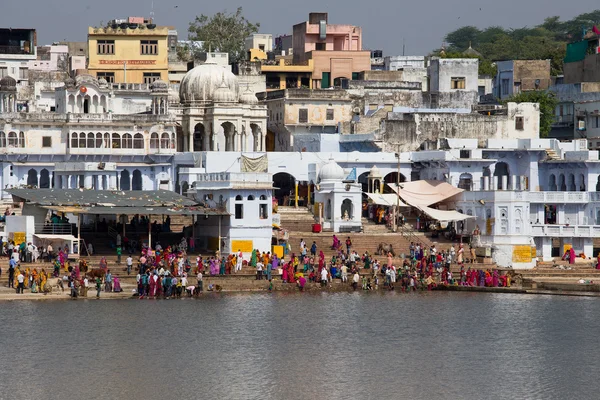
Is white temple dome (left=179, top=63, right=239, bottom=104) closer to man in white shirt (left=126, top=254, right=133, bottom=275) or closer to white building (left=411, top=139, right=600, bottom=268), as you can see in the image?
white building (left=411, top=139, right=600, bottom=268)

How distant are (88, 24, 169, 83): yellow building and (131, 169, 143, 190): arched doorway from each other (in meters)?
14.7

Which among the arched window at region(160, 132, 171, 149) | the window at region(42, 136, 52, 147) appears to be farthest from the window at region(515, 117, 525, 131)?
the window at region(42, 136, 52, 147)

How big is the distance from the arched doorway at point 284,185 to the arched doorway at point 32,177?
10084mm

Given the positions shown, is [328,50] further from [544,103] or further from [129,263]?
[129,263]

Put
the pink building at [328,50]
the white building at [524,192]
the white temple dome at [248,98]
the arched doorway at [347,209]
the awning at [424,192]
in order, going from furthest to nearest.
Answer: the pink building at [328,50] < the white temple dome at [248,98] < the awning at [424,192] < the arched doorway at [347,209] < the white building at [524,192]

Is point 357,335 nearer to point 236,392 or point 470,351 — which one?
point 470,351

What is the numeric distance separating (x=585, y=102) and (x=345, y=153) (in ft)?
50.8

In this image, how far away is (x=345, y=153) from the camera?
6669cm

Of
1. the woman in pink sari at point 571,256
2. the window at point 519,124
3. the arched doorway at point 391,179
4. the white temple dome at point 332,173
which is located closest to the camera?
the woman in pink sari at point 571,256

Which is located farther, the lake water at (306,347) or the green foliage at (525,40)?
the green foliage at (525,40)

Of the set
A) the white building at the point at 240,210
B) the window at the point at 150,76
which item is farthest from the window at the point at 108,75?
the white building at the point at 240,210

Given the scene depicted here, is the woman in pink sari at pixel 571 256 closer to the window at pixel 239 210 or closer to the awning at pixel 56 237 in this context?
the window at pixel 239 210

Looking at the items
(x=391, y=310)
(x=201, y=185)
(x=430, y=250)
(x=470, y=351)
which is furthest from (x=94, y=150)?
(x=470, y=351)

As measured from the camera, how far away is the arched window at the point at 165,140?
67.3 meters
